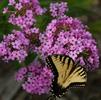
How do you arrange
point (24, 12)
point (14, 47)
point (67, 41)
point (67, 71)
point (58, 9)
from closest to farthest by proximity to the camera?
1. point (67, 71)
2. point (67, 41)
3. point (14, 47)
4. point (24, 12)
5. point (58, 9)

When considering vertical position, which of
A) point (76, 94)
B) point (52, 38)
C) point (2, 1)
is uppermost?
point (2, 1)

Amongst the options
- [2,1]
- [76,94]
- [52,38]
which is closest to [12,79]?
[76,94]

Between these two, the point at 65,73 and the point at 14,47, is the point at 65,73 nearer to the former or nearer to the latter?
the point at 65,73

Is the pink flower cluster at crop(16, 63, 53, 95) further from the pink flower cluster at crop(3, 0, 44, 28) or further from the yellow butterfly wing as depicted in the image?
the pink flower cluster at crop(3, 0, 44, 28)

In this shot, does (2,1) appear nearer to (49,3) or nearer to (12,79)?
(49,3)

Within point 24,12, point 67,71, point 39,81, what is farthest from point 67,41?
point 24,12

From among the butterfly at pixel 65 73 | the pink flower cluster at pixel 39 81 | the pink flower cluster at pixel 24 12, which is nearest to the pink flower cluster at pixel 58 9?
the pink flower cluster at pixel 24 12
